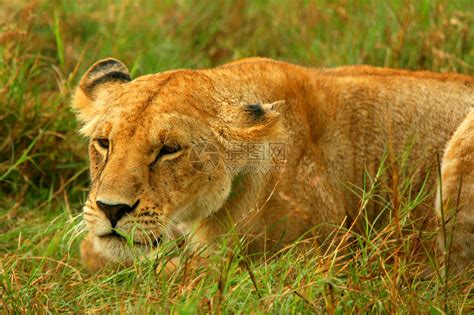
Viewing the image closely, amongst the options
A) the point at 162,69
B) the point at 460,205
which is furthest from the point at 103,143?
the point at 162,69

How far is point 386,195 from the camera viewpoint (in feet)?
16.6

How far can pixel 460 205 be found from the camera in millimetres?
4598

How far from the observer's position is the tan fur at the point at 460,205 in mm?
4590

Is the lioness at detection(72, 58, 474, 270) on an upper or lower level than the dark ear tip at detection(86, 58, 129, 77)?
lower

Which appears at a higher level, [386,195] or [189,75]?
[189,75]

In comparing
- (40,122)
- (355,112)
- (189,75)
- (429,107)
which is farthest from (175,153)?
(40,122)

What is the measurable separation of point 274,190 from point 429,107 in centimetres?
113

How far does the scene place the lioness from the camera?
173 inches

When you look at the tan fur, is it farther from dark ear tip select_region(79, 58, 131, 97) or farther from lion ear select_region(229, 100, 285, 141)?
dark ear tip select_region(79, 58, 131, 97)

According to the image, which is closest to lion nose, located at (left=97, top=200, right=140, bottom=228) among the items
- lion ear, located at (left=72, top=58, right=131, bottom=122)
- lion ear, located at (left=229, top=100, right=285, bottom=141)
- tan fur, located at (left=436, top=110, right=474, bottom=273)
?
lion ear, located at (left=229, top=100, right=285, bottom=141)

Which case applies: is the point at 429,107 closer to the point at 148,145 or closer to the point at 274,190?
the point at 274,190

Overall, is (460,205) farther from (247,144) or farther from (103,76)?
(103,76)

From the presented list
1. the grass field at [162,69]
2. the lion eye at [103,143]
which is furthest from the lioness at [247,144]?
the grass field at [162,69]

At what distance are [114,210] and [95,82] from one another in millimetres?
1097
